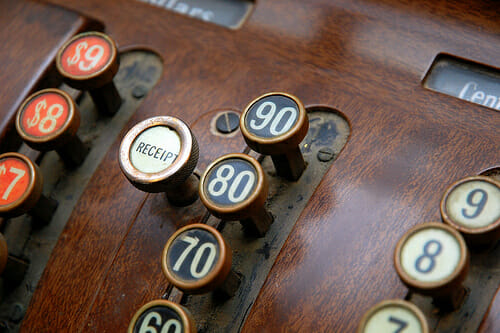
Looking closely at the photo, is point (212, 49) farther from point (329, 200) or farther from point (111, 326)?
point (111, 326)

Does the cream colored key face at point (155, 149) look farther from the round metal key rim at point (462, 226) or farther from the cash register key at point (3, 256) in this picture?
the round metal key rim at point (462, 226)

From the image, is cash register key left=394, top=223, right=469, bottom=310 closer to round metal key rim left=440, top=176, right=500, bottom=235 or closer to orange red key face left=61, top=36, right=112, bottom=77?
round metal key rim left=440, top=176, right=500, bottom=235

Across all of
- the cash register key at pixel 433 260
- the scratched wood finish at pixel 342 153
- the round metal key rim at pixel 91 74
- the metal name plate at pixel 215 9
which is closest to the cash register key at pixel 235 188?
the scratched wood finish at pixel 342 153

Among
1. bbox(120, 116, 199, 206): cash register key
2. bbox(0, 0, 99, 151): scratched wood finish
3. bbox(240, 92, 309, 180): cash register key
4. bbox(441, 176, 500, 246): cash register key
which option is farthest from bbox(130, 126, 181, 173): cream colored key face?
bbox(441, 176, 500, 246): cash register key

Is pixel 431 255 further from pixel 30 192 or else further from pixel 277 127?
pixel 30 192

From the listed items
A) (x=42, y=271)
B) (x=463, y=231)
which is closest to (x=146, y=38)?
(x=42, y=271)
